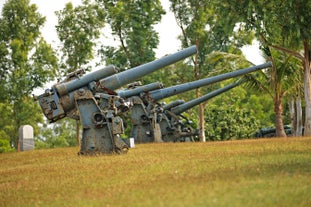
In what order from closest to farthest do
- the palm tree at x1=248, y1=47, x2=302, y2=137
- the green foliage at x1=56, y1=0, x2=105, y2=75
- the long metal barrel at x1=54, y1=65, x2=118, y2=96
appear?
the long metal barrel at x1=54, y1=65, x2=118, y2=96
the palm tree at x1=248, y1=47, x2=302, y2=137
the green foliage at x1=56, y1=0, x2=105, y2=75

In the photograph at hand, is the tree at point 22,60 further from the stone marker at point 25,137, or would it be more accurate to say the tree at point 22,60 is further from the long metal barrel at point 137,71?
the long metal barrel at point 137,71

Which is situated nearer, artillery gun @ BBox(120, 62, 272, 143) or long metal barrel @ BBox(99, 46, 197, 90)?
long metal barrel @ BBox(99, 46, 197, 90)

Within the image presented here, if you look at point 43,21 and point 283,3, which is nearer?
point 283,3

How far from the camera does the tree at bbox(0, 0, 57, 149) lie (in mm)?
43719

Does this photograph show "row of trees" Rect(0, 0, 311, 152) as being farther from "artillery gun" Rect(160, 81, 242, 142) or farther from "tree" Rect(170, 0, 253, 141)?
"artillery gun" Rect(160, 81, 242, 142)

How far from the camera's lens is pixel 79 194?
1043cm

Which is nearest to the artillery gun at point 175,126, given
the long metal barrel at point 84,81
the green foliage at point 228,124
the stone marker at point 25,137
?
the stone marker at point 25,137

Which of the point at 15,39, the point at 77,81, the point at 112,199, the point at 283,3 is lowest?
the point at 112,199

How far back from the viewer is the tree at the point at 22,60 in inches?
1721

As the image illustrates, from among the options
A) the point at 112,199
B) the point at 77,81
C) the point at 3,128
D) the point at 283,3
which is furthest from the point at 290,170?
the point at 3,128

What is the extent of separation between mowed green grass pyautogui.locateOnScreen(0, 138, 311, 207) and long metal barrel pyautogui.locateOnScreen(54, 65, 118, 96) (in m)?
4.05

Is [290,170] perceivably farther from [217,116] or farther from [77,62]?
[217,116]

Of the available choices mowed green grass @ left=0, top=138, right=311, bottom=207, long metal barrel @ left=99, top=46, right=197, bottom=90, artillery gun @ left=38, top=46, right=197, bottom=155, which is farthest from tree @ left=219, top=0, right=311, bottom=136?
mowed green grass @ left=0, top=138, right=311, bottom=207

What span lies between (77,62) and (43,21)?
627cm
